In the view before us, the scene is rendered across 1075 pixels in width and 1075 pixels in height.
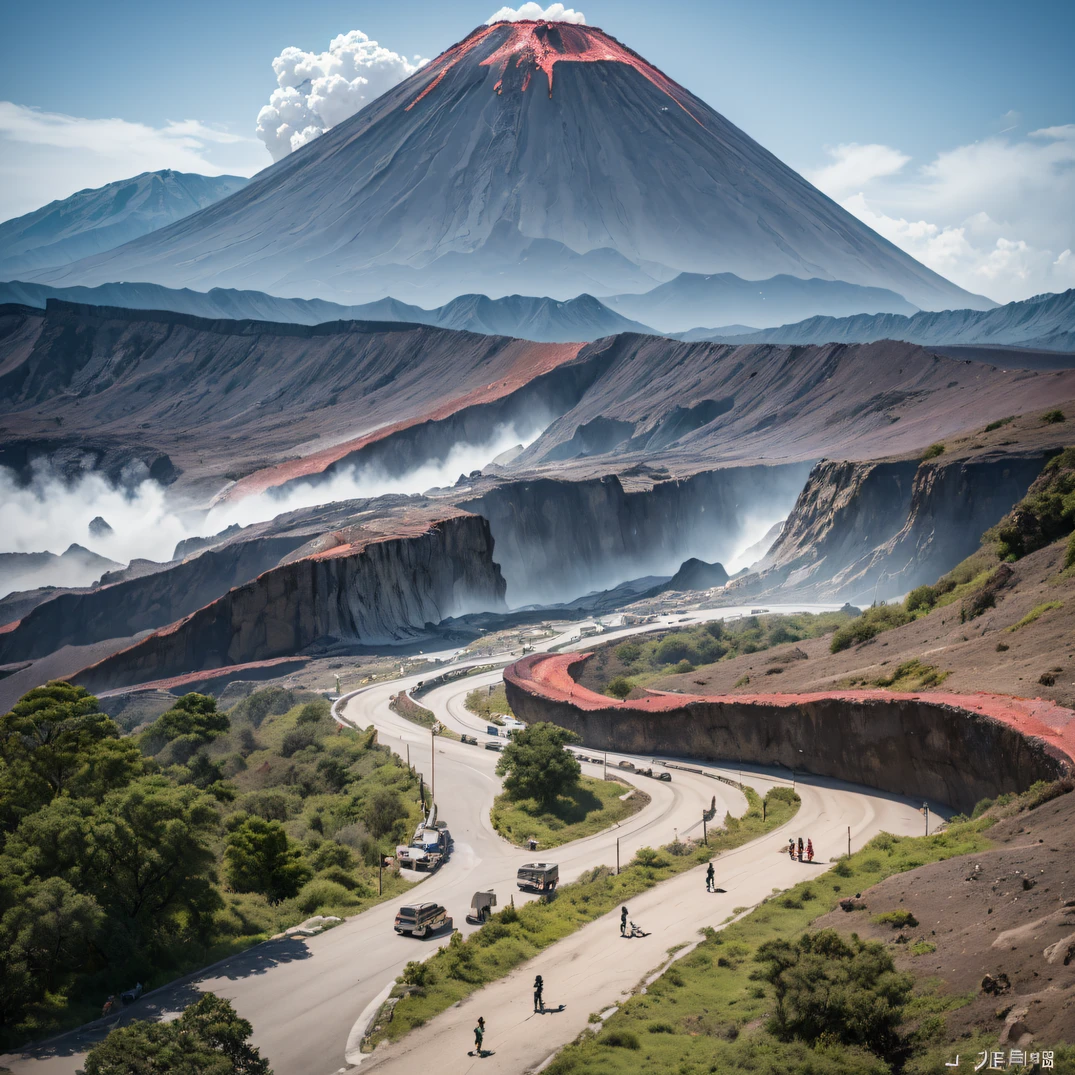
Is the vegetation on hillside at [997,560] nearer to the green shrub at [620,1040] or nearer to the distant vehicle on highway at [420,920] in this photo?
the distant vehicle on highway at [420,920]

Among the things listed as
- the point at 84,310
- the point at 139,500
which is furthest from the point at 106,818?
the point at 84,310

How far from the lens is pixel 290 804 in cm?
3262

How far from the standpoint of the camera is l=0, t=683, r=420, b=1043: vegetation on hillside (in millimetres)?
19875

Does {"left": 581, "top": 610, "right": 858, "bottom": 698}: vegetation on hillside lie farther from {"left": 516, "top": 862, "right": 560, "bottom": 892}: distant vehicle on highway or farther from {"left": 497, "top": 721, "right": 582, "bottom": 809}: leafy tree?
{"left": 516, "top": 862, "right": 560, "bottom": 892}: distant vehicle on highway

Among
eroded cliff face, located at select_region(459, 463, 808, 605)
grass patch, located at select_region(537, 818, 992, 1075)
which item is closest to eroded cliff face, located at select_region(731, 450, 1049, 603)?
eroded cliff face, located at select_region(459, 463, 808, 605)

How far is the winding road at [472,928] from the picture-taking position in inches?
712

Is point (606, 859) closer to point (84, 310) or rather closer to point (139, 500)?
point (139, 500)

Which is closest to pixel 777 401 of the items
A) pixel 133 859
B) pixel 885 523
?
pixel 885 523

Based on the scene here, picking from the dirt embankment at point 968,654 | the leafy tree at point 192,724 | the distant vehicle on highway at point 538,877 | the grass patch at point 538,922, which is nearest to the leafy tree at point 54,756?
the distant vehicle on highway at point 538,877

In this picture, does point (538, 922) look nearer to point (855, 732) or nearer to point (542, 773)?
point (542, 773)

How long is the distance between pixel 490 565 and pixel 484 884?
184ft

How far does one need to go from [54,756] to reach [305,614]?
41.1 meters

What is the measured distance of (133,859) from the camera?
73.4 ft

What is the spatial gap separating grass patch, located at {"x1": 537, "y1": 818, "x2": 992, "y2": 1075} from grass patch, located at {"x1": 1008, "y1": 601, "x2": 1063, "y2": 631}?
9985mm
